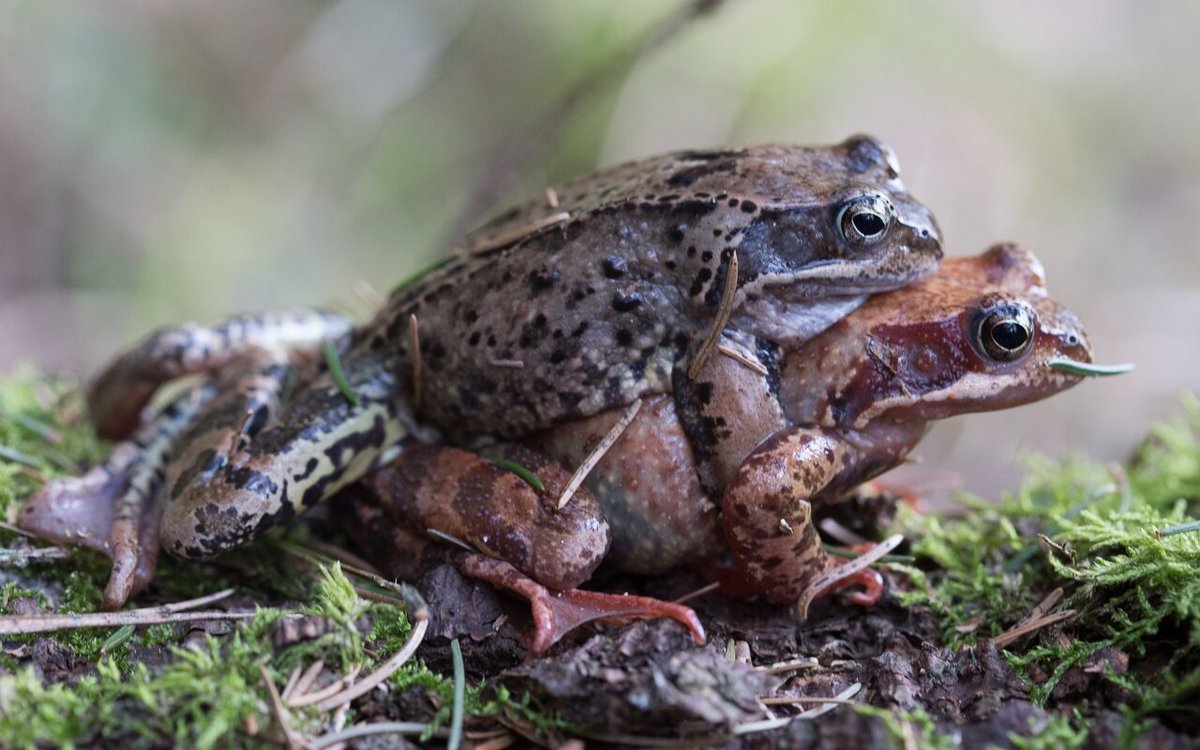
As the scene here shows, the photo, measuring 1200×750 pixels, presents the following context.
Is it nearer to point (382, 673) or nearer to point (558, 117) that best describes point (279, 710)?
point (382, 673)

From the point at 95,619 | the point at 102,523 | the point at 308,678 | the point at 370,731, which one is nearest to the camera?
the point at 370,731

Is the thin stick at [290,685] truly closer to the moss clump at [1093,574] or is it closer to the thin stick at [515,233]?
the thin stick at [515,233]

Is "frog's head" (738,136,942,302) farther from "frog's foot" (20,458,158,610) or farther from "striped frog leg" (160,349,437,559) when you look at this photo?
"frog's foot" (20,458,158,610)

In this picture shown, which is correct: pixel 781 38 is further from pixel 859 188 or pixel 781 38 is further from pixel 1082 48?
pixel 859 188

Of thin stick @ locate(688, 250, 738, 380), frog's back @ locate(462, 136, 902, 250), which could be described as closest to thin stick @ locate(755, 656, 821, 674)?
thin stick @ locate(688, 250, 738, 380)

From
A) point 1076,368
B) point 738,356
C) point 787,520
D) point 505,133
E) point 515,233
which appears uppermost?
point 505,133

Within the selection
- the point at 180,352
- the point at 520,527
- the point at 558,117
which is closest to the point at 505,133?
the point at 558,117

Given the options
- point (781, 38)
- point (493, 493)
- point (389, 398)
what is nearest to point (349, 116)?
point (781, 38)
